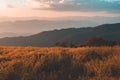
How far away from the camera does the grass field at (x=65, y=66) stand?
14.7 meters

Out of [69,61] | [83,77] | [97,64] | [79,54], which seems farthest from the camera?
[79,54]

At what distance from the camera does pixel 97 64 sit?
15.4 m

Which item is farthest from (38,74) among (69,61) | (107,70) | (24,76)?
(107,70)

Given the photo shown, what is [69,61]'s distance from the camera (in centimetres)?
1639

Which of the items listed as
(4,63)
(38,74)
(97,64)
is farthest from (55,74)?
(4,63)

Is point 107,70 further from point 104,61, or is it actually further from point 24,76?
point 24,76

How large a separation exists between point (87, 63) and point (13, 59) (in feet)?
13.0

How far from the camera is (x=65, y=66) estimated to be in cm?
1595

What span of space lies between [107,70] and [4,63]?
507cm

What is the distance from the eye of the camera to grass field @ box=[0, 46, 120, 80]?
14680 mm

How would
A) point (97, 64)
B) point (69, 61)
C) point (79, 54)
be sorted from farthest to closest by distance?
point (79, 54) < point (69, 61) < point (97, 64)

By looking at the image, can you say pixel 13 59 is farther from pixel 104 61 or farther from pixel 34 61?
pixel 104 61

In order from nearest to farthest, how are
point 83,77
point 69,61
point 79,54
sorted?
point 83,77, point 69,61, point 79,54

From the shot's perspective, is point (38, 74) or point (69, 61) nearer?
point (38, 74)
